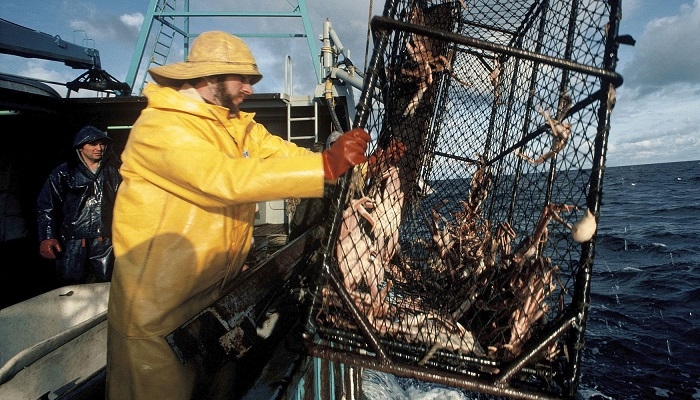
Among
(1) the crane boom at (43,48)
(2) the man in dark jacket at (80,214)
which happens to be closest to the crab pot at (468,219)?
(2) the man in dark jacket at (80,214)

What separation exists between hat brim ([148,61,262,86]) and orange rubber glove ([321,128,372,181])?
0.76m

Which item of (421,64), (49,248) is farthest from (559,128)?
(49,248)

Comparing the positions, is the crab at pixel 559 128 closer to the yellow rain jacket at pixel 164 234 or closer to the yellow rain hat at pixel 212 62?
the yellow rain jacket at pixel 164 234

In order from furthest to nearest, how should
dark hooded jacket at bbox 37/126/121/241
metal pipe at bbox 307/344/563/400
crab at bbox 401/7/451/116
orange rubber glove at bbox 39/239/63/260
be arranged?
dark hooded jacket at bbox 37/126/121/241 < orange rubber glove at bbox 39/239/63/260 < crab at bbox 401/7/451/116 < metal pipe at bbox 307/344/563/400

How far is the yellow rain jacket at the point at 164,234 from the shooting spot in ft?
4.98

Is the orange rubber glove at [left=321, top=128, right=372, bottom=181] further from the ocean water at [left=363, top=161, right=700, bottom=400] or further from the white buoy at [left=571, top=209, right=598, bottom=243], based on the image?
the ocean water at [left=363, top=161, right=700, bottom=400]

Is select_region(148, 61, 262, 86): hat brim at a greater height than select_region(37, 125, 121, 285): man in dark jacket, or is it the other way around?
select_region(148, 61, 262, 86): hat brim

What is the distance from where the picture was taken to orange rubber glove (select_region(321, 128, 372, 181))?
146 centimetres

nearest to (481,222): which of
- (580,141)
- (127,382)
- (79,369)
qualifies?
(580,141)

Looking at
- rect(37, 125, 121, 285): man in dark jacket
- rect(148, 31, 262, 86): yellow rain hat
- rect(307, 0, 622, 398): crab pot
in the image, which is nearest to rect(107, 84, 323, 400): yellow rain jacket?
rect(148, 31, 262, 86): yellow rain hat

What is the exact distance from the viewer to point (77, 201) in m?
3.69

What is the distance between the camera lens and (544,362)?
149 cm

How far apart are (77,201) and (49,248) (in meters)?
0.54

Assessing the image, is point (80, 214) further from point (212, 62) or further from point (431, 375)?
point (431, 375)
